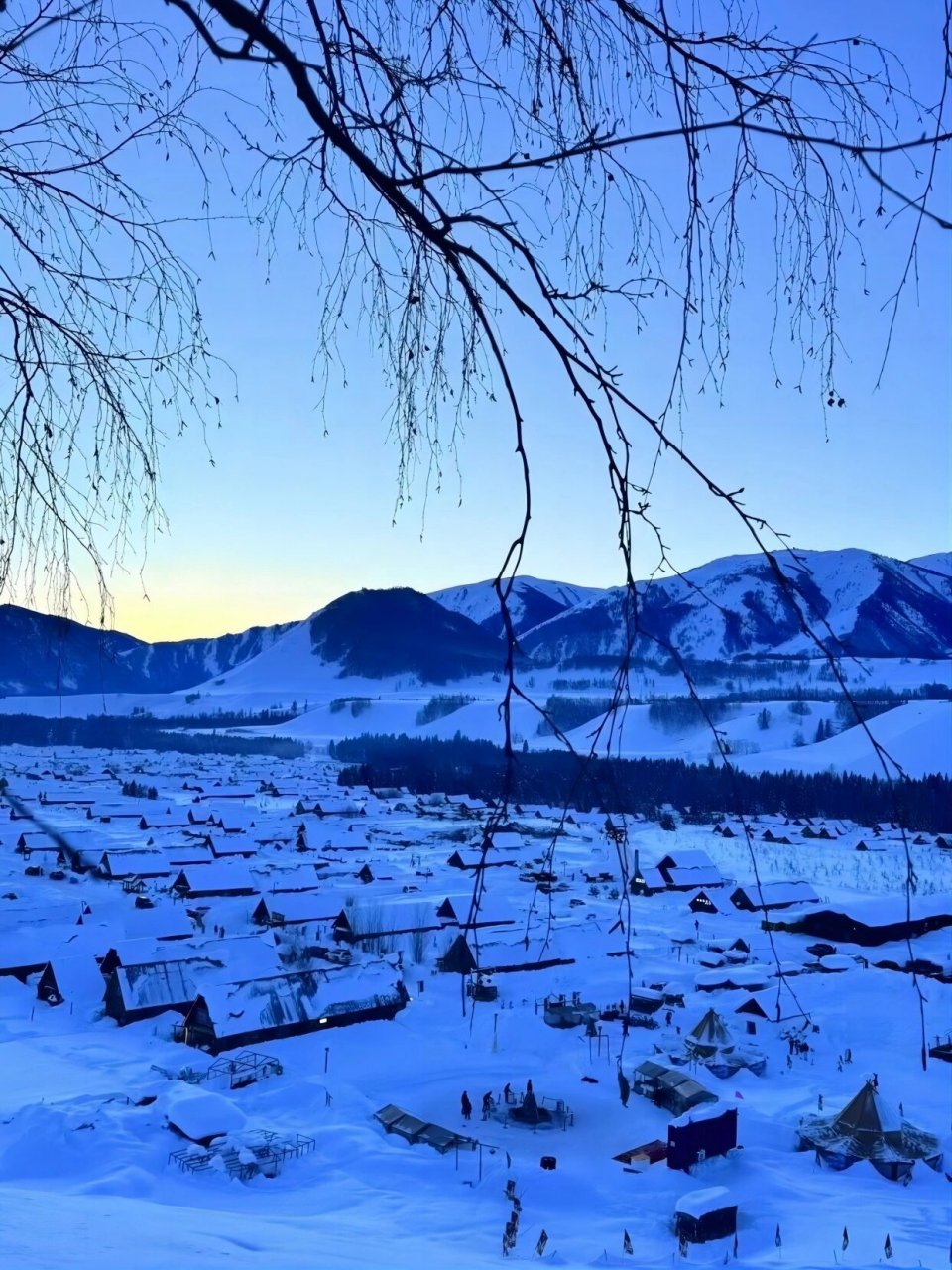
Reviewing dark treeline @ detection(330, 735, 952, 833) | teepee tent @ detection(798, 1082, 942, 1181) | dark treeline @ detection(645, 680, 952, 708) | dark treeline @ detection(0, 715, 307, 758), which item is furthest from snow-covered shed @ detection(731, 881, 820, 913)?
dark treeline @ detection(0, 715, 307, 758)

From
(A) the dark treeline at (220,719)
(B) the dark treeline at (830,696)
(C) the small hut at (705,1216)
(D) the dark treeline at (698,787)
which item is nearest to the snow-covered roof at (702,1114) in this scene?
(C) the small hut at (705,1216)

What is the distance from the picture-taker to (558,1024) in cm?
1500

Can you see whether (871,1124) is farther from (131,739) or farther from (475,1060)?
(131,739)

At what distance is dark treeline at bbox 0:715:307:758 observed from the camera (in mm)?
99625

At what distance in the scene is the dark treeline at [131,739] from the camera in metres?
99.6

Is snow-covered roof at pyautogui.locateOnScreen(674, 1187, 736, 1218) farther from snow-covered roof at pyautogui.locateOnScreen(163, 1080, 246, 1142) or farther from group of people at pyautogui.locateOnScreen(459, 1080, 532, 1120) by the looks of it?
snow-covered roof at pyautogui.locateOnScreen(163, 1080, 246, 1142)

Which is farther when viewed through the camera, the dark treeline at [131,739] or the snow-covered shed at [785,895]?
the dark treeline at [131,739]

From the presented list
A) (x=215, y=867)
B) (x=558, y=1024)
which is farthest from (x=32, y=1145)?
(x=215, y=867)

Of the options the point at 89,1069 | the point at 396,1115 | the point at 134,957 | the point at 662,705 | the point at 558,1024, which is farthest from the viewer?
the point at 662,705

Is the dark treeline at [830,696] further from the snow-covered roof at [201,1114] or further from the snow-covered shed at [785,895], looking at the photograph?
the snow-covered roof at [201,1114]

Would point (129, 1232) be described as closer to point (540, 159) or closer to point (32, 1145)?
point (540, 159)

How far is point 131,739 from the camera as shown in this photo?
10681 centimetres

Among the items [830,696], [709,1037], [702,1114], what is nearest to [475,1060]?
[709,1037]

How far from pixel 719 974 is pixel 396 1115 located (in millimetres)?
9401
